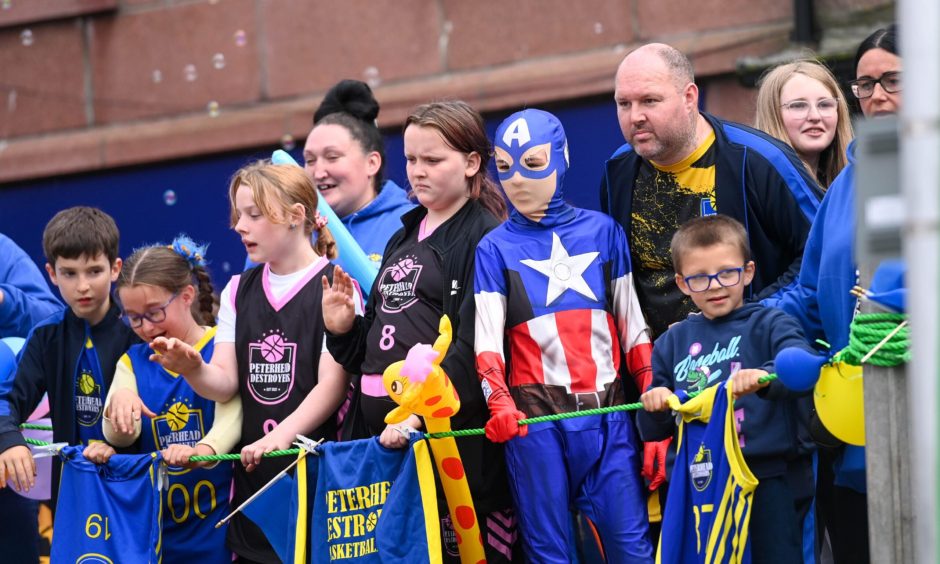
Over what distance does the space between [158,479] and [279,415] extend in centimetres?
52

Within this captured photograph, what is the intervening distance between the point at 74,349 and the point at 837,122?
10.5 ft

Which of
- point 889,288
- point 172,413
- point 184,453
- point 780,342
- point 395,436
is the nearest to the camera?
point 889,288

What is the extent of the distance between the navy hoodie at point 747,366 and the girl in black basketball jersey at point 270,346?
4.37 feet

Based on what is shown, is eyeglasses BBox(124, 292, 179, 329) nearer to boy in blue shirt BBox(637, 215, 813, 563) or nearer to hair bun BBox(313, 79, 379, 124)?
hair bun BBox(313, 79, 379, 124)

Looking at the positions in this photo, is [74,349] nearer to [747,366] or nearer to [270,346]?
[270,346]

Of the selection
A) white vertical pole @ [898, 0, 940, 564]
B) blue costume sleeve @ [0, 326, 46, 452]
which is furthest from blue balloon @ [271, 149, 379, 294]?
white vertical pole @ [898, 0, 940, 564]

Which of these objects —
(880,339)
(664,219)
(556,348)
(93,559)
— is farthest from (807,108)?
(93,559)

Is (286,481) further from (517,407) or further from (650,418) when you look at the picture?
(650,418)

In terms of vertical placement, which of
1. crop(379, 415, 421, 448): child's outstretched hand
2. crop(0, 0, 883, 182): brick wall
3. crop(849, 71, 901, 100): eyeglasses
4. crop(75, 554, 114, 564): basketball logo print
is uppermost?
crop(0, 0, 883, 182): brick wall

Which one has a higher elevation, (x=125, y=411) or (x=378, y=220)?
(x=378, y=220)

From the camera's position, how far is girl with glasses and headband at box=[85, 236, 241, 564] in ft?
17.0

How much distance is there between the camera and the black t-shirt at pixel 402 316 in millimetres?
4797

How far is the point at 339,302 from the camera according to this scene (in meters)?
4.76

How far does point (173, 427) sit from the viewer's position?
534 centimetres
